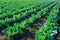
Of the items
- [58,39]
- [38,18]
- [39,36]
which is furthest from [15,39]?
[38,18]

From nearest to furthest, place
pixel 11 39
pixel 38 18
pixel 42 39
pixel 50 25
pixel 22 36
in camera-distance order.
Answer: pixel 42 39 < pixel 11 39 < pixel 22 36 < pixel 50 25 < pixel 38 18

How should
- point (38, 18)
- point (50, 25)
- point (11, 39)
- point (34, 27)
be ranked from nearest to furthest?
1. point (11, 39)
2. point (50, 25)
3. point (34, 27)
4. point (38, 18)

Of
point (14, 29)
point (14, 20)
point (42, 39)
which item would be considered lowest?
point (42, 39)

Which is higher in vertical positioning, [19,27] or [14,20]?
[14,20]

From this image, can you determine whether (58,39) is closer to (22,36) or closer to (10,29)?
(22,36)

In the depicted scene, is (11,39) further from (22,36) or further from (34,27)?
(34,27)

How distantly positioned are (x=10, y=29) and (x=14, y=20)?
3.45m

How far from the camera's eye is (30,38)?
10.7 metres

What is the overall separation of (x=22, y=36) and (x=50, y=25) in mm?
1949

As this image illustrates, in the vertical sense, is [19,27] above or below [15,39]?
above

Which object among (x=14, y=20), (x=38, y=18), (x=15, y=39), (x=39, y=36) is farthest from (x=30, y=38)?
(x=38, y=18)

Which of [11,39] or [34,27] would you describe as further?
[34,27]

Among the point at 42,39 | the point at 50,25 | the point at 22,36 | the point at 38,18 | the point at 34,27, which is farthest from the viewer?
the point at 38,18

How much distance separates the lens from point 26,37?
1068cm
